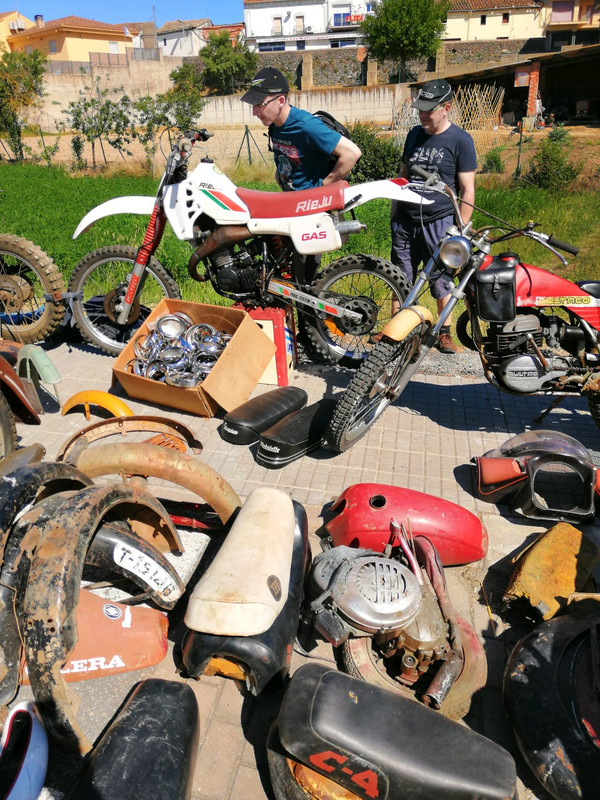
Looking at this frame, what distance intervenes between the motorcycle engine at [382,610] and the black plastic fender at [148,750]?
0.59 meters

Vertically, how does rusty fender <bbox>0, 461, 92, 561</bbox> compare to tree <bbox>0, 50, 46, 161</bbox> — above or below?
below

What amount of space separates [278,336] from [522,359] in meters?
1.89

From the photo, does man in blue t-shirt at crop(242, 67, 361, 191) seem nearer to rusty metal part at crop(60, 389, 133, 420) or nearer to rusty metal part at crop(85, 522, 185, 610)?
rusty metal part at crop(60, 389, 133, 420)

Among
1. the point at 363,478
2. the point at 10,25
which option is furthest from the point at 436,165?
the point at 10,25

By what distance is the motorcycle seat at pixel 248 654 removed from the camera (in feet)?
7.22

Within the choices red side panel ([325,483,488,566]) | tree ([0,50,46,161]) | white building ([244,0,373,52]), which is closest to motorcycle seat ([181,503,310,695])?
red side panel ([325,483,488,566])

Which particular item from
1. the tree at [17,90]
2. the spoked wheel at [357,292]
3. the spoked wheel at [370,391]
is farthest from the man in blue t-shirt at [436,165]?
the tree at [17,90]

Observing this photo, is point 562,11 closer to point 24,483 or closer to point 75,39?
point 75,39

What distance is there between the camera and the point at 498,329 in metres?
3.84

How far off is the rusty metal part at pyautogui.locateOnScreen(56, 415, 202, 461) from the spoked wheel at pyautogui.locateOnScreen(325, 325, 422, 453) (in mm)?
891

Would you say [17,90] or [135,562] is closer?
[135,562]

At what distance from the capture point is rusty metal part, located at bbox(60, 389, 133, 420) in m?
4.19

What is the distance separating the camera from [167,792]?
1871mm

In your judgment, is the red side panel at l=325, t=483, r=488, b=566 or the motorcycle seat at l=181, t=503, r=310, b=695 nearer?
the motorcycle seat at l=181, t=503, r=310, b=695
